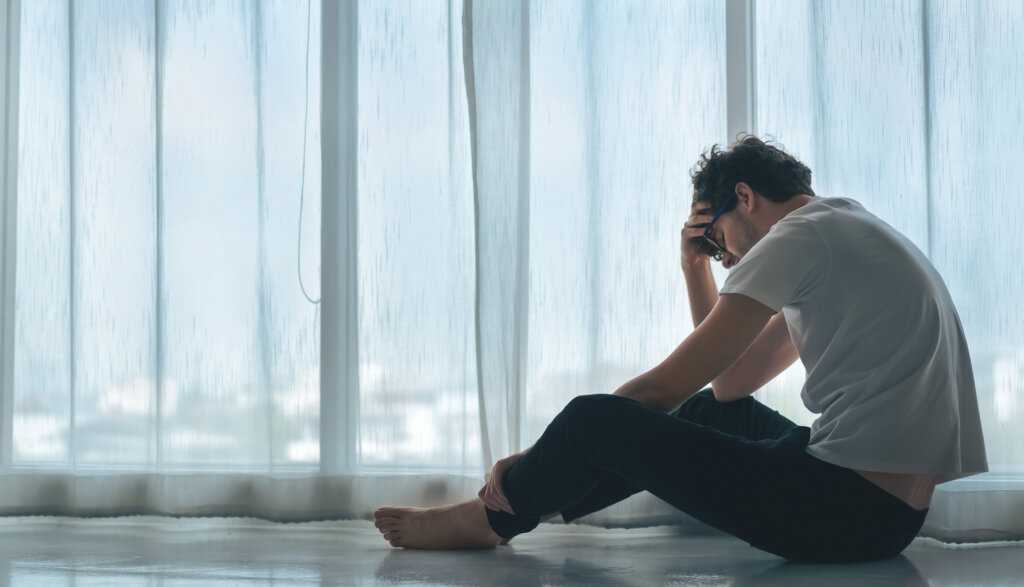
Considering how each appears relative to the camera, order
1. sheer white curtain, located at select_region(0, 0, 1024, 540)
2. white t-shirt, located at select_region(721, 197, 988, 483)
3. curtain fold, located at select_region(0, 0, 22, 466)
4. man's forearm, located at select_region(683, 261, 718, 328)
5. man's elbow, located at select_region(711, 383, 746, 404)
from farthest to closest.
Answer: curtain fold, located at select_region(0, 0, 22, 466) < sheer white curtain, located at select_region(0, 0, 1024, 540) < man's forearm, located at select_region(683, 261, 718, 328) < man's elbow, located at select_region(711, 383, 746, 404) < white t-shirt, located at select_region(721, 197, 988, 483)

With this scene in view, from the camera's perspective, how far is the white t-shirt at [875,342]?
3.88 ft

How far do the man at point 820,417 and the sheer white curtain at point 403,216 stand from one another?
52 cm

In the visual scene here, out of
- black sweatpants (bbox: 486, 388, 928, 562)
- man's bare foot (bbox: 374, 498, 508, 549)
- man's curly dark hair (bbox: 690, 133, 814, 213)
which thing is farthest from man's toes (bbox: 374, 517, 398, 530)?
man's curly dark hair (bbox: 690, 133, 814, 213)

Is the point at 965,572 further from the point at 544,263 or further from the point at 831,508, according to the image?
the point at 544,263

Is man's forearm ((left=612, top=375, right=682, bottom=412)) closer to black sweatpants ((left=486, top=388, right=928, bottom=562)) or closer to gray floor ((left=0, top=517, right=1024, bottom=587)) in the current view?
black sweatpants ((left=486, top=388, right=928, bottom=562))

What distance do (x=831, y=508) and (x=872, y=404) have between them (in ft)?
0.53

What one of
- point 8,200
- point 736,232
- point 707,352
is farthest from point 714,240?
point 8,200

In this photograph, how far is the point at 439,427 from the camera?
74.5 inches

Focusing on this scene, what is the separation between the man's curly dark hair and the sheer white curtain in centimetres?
39

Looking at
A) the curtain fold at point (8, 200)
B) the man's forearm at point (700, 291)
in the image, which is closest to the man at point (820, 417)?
the man's forearm at point (700, 291)

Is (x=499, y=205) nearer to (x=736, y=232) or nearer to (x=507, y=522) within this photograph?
(x=736, y=232)

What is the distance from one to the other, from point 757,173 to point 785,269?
0.27m

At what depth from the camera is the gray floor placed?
1.29 meters

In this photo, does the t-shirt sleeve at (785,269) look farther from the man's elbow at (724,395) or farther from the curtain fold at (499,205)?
the curtain fold at (499,205)
